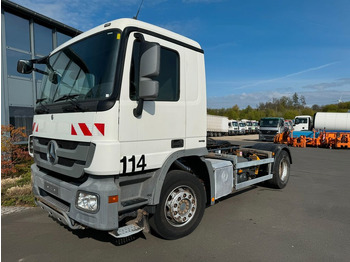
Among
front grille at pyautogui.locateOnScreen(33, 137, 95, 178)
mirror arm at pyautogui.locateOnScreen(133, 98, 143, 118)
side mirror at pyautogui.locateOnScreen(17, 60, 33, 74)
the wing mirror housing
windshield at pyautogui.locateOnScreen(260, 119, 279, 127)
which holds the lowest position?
front grille at pyautogui.locateOnScreen(33, 137, 95, 178)

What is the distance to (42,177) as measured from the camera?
3.52m

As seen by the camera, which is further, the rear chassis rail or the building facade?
the building facade

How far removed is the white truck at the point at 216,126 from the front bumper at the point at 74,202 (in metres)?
27.8

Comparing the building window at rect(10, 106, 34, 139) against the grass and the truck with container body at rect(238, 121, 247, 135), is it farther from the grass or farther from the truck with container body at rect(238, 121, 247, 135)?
the truck with container body at rect(238, 121, 247, 135)

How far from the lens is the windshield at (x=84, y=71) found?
2885 mm

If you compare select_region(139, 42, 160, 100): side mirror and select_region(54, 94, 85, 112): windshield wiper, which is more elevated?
select_region(139, 42, 160, 100): side mirror

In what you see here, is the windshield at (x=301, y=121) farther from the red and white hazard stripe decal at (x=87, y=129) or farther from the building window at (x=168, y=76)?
the red and white hazard stripe decal at (x=87, y=129)

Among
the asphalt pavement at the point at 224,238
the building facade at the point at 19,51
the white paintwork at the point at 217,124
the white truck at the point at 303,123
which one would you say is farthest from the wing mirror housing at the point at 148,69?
the white paintwork at the point at 217,124

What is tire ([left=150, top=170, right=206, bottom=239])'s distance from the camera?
335 centimetres

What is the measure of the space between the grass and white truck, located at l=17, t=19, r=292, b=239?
195cm

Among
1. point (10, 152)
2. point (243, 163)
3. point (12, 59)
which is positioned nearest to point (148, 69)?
point (243, 163)

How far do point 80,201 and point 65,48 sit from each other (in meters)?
2.29

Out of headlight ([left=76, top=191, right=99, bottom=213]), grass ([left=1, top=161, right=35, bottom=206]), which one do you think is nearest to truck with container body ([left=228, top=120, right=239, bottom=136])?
grass ([left=1, top=161, right=35, bottom=206])

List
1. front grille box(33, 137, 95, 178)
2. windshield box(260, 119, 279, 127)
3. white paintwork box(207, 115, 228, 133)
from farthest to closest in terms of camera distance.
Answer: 1. white paintwork box(207, 115, 228, 133)
2. windshield box(260, 119, 279, 127)
3. front grille box(33, 137, 95, 178)
